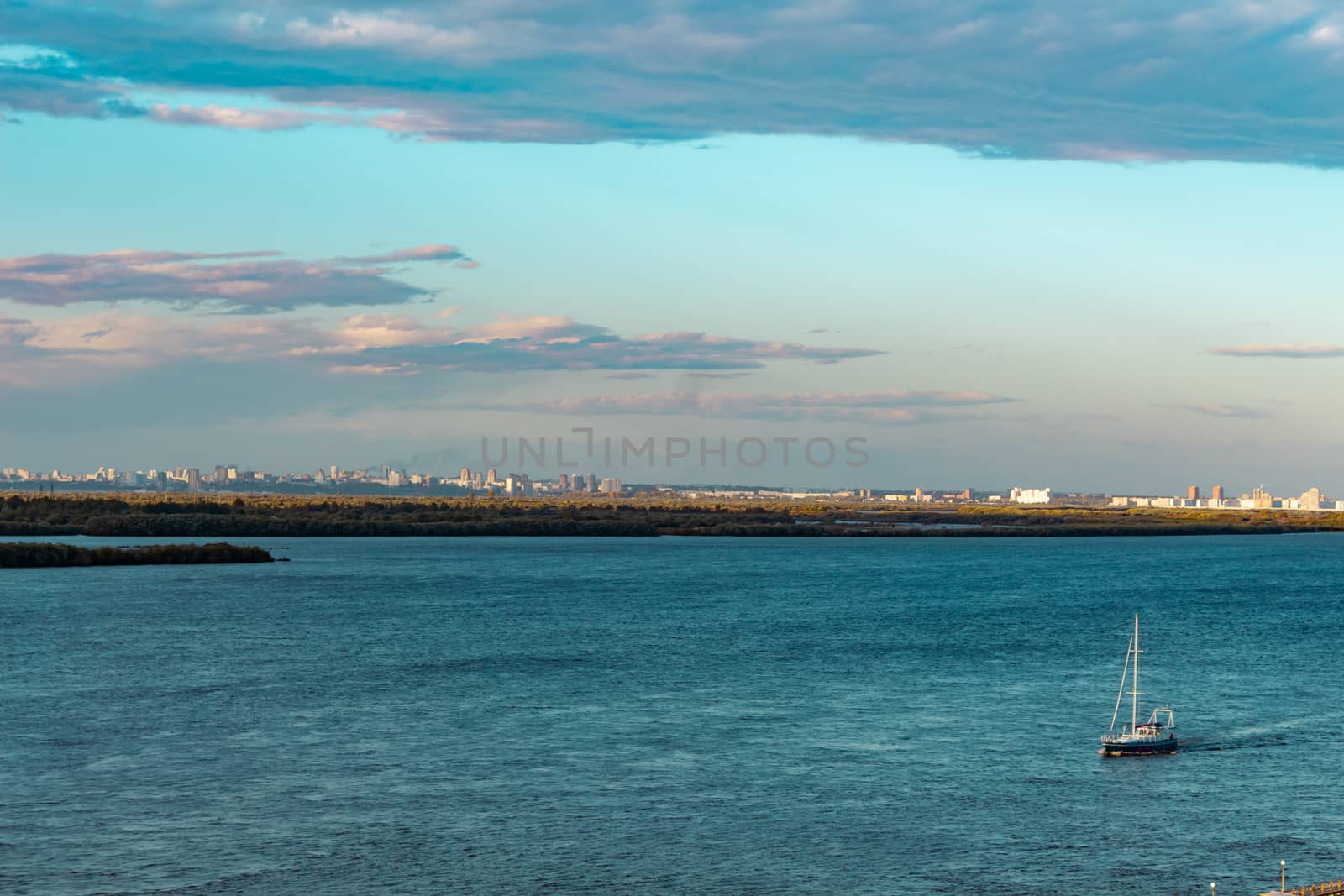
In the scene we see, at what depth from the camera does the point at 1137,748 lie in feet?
132

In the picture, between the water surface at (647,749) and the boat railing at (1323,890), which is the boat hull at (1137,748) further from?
→ the boat railing at (1323,890)

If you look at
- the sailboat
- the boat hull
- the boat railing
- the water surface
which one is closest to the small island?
the water surface

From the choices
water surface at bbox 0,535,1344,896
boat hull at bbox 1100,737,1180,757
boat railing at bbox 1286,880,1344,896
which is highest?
boat railing at bbox 1286,880,1344,896

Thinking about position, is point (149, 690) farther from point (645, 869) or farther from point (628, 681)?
point (645, 869)

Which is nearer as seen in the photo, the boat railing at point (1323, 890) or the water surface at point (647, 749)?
the boat railing at point (1323, 890)

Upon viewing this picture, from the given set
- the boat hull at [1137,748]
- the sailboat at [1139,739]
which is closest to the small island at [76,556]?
the sailboat at [1139,739]

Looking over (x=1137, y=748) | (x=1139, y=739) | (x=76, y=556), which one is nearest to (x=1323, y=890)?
(x=1137, y=748)

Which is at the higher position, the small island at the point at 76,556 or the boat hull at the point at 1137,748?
the small island at the point at 76,556

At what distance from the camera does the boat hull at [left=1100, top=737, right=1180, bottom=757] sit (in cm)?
4022

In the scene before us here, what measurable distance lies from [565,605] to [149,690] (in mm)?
Answer: 35871

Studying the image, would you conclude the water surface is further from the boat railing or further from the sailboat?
the boat railing

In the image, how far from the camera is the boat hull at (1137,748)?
1583 inches

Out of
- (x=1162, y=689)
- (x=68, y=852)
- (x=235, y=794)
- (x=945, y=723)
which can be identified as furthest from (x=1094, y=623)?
(x=68, y=852)

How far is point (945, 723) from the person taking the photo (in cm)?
4447
